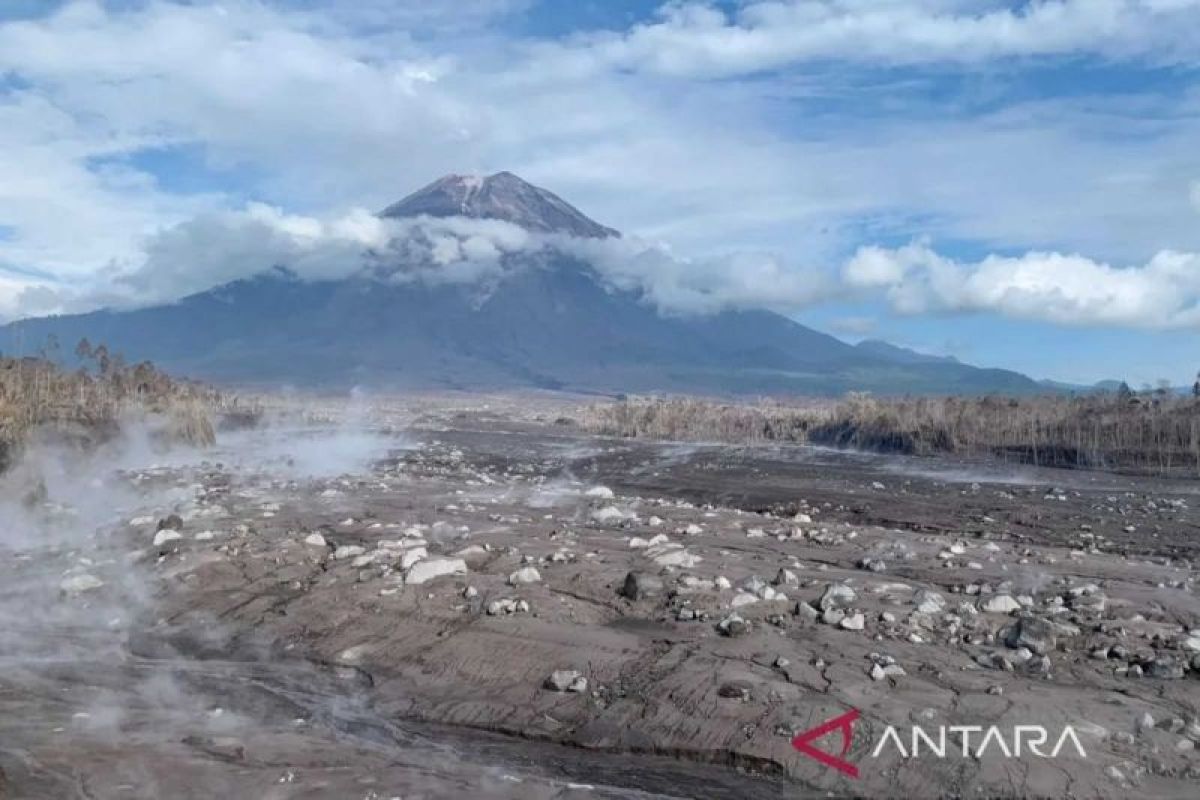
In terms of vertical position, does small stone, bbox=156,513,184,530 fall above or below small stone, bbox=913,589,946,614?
below

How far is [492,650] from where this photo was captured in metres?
11.7

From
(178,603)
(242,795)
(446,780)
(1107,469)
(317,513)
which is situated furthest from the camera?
(1107,469)

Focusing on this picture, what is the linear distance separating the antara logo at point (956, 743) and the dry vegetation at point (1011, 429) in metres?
39.5

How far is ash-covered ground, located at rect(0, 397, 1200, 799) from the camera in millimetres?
8617

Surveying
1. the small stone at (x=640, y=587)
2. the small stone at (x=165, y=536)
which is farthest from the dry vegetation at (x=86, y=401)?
the small stone at (x=640, y=587)

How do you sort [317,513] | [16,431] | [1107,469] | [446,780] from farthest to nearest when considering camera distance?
[1107,469] < [16,431] < [317,513] < [446,780]

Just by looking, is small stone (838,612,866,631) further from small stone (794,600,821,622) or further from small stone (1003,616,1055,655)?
small stone (1003,616,1055,655)

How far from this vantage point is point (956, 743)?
344 inches

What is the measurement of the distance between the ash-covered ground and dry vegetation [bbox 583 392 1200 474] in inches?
1141

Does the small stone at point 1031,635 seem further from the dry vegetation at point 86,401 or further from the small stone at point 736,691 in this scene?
the dry vegetation at point 86,401

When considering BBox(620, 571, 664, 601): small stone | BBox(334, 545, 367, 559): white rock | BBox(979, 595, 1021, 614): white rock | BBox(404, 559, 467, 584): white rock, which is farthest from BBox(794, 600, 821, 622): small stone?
BBox(334, 545, 367, 559): white rock

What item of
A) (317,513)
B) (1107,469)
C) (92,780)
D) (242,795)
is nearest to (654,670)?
(242,795)

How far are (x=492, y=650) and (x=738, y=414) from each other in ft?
254

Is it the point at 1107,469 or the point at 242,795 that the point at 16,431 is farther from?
the point at 1107,469
